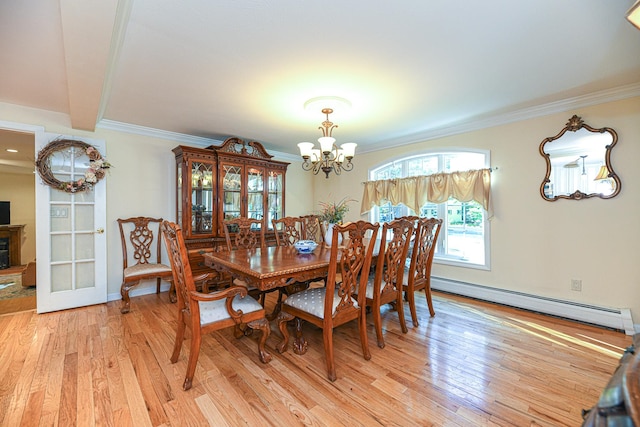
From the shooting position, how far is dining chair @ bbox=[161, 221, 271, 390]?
1755 mm

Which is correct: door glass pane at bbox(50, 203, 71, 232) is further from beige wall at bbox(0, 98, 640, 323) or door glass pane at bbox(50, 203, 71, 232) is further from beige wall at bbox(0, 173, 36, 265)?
beige wall at bbox(0, 173, 36, 265)

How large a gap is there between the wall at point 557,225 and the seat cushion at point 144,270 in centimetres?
390

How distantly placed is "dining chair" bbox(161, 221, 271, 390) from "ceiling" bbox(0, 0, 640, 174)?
1.26 m

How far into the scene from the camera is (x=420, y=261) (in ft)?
9.10

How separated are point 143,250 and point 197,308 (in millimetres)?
2500

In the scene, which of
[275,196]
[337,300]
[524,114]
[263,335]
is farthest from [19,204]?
[524,114]

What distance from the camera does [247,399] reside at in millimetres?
1683

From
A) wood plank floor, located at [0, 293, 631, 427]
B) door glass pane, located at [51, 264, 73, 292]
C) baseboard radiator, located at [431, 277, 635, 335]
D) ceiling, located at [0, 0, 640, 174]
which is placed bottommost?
wood plank floor, located at [0, 293, 631, 427]

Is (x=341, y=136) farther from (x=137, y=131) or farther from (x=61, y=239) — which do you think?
(x=61, y=239)

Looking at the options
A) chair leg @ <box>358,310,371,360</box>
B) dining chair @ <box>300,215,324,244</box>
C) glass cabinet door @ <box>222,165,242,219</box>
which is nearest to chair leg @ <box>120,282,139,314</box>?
glass cabinet door @ <box>222,165,242,219</box>

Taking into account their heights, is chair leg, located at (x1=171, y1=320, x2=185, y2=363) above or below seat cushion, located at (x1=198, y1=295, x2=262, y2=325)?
below

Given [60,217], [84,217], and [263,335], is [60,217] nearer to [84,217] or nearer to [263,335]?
[84,217]

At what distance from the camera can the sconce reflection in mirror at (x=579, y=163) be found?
106 inches

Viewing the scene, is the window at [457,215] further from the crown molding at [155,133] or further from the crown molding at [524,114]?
the crown molding at [155,133]
